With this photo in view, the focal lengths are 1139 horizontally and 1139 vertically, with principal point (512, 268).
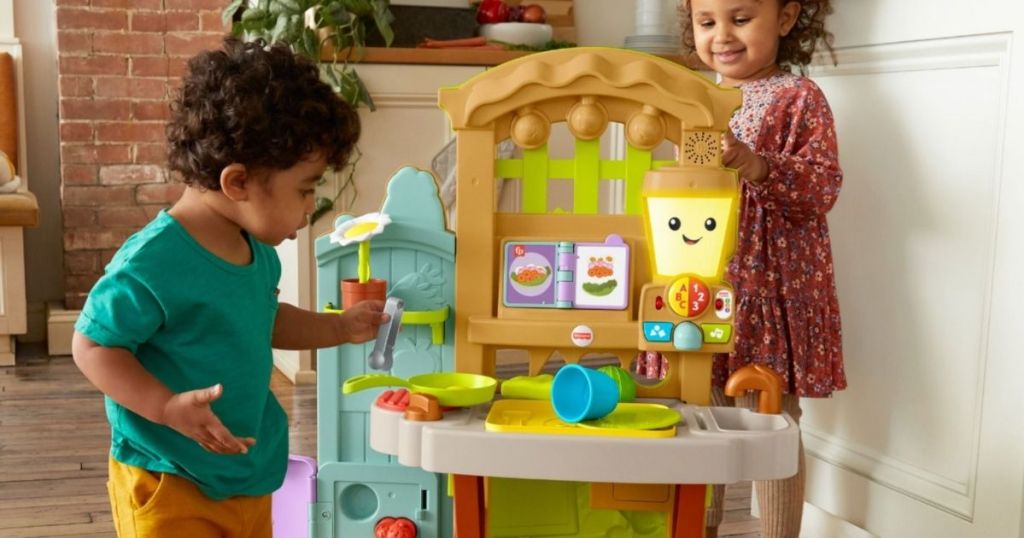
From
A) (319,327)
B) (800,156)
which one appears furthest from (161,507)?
(800,156)

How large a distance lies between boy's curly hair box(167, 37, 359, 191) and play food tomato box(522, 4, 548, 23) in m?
2.10

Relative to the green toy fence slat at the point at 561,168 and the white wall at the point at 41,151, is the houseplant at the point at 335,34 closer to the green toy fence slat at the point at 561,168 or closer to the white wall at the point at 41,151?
the white wall at the point at 41,151

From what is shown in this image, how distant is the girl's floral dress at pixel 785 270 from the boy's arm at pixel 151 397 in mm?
837

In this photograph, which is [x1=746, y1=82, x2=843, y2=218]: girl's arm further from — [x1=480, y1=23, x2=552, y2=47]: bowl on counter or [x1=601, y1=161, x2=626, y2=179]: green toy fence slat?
[x1=480, y1=23, x2=552, y2=47]: bowl on counter

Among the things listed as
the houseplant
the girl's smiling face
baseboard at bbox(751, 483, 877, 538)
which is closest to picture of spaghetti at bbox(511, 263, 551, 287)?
the girl's smiling face

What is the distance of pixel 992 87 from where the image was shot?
1.54 metres

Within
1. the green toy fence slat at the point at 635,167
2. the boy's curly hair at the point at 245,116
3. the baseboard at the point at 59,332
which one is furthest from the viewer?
the baseboard at the point at 59,332

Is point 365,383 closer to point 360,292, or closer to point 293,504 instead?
point 360,292

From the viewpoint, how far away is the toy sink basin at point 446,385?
125cm

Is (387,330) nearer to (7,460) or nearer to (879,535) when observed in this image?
(879,535)

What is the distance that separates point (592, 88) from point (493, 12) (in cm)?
189

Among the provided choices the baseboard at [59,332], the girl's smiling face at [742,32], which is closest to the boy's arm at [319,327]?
the girl's smiling face at [742,32]

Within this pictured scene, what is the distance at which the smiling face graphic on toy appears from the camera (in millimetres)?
1305

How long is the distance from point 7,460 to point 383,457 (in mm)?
1263
